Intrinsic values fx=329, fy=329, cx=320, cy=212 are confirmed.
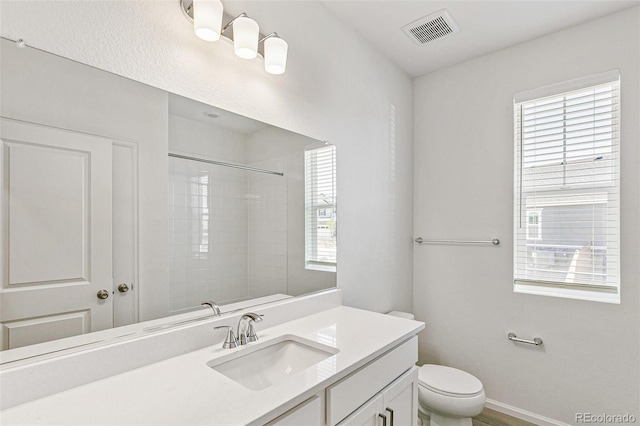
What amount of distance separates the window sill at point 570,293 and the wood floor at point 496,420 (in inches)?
32.0

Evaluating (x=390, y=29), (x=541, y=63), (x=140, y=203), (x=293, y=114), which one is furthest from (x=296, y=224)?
(x=541, y=63)

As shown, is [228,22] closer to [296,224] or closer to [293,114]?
[293,114]

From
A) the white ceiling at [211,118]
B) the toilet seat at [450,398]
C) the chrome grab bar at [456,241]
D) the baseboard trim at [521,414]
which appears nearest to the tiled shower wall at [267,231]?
the white ceiling at [211,118]

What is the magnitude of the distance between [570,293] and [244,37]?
2.31 m

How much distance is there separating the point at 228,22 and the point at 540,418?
9.16 ft

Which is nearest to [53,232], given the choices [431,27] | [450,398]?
[450,398]

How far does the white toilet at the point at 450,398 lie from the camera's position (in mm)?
1747

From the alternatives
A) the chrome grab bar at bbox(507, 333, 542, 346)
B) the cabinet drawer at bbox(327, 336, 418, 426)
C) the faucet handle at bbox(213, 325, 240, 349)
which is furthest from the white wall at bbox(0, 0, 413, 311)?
the faucet handle at bbox(213, 325, 240, 349)

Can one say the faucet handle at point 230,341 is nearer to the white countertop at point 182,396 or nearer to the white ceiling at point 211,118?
the white countertop at point 182,396

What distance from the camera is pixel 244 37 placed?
127cm

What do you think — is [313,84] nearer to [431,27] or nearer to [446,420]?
[431,27]

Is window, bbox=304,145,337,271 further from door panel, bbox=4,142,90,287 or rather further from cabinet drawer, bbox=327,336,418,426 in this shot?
door panel, bbox=4,142,90,287

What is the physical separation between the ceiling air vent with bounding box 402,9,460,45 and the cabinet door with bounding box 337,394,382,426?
1984 millimetres

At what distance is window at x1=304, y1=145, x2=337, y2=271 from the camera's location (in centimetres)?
172
